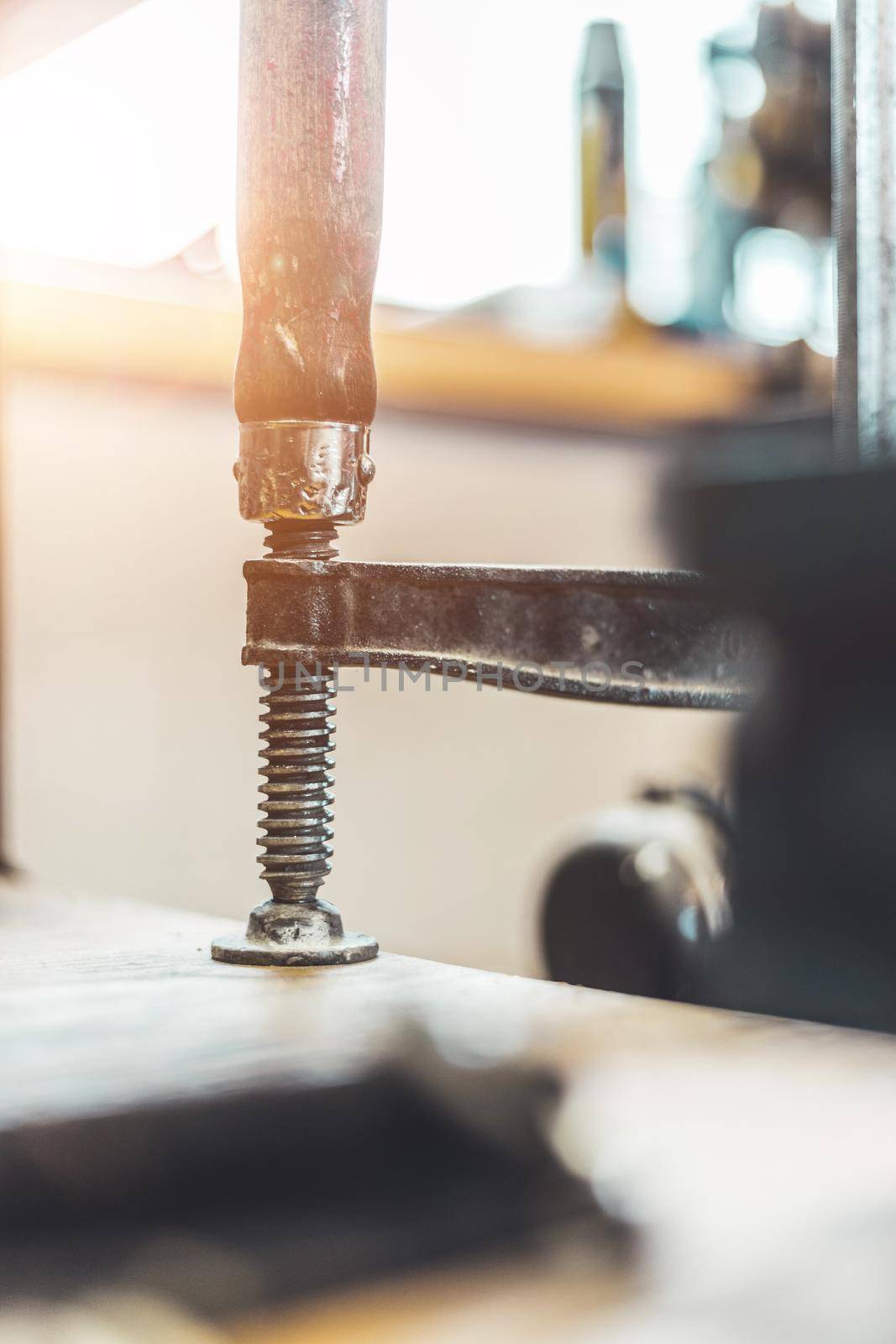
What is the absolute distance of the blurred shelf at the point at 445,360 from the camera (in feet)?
4.09

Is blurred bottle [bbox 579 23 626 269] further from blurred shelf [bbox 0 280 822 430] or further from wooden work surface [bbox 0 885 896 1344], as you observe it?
wooden work surface [bbox 0 885 896 1344]

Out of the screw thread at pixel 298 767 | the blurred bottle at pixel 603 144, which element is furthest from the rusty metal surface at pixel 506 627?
the blurred bottle at pixel 603 144

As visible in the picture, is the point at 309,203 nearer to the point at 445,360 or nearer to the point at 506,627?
the point at 506,627

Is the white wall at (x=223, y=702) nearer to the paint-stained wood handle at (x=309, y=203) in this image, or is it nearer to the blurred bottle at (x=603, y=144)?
the blurred bottle at (x=603, y=144)

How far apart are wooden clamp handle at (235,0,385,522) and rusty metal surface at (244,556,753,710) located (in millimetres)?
38

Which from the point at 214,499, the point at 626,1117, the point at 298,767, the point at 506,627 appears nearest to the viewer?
the point at 626,1117

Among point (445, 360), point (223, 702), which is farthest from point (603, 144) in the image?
point (223, 702)

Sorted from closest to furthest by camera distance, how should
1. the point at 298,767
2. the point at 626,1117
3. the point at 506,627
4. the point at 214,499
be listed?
the point at 626,1117 → the point at 506,627 → the point at 298,767 → the point at 214,499

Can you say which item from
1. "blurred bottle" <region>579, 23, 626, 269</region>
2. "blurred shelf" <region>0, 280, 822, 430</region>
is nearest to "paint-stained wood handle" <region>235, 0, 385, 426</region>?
"blurred shelf" <region>0, 280, 822, 430</region>

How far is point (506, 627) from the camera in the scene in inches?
16.3

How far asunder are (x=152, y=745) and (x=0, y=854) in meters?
0.21

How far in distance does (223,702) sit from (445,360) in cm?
43

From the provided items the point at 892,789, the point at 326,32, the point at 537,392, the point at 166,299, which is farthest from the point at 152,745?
the point at 892,789

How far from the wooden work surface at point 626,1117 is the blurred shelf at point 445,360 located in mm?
693
